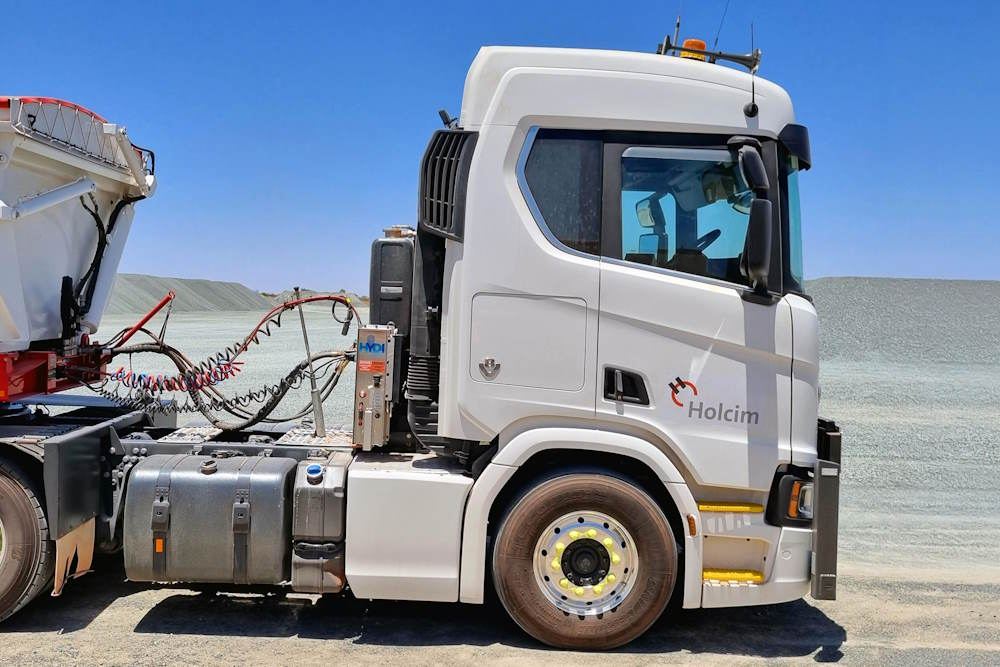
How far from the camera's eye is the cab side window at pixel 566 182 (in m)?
4.70

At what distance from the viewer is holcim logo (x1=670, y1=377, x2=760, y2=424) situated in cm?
461

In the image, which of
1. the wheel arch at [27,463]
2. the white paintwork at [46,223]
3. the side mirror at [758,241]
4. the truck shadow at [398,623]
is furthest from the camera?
the white paintwork at [46,223]

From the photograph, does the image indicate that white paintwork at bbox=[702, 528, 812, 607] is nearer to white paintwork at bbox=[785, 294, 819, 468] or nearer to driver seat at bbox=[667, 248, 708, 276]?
white paintwork at bbox=[785, 294, 819, 468]

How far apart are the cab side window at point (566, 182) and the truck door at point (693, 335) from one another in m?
0.08

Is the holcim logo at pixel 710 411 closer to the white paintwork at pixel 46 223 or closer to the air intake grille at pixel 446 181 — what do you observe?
the air intake grille at pixel 446 181

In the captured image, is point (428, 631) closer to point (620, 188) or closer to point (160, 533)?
point (160, 533)

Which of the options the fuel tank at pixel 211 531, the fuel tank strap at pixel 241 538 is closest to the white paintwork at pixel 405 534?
the fuel tank at pixel 211 531

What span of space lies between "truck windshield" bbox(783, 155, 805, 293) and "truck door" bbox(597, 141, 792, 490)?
0.78 feet

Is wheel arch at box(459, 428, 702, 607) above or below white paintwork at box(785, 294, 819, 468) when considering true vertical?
below

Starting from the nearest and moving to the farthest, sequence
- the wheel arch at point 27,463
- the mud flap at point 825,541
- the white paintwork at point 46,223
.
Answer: the mud flap at point 825,541, the wheel arch at point 27,463, the white paintwork at point 46,223

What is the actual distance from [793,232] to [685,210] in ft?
2.21

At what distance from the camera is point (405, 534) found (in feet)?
15.6

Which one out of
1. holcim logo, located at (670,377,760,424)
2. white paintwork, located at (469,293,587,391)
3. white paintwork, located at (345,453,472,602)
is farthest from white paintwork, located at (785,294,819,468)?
white paintwork, located at (345,453,472,602)

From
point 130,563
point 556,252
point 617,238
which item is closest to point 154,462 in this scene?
point 130,563
